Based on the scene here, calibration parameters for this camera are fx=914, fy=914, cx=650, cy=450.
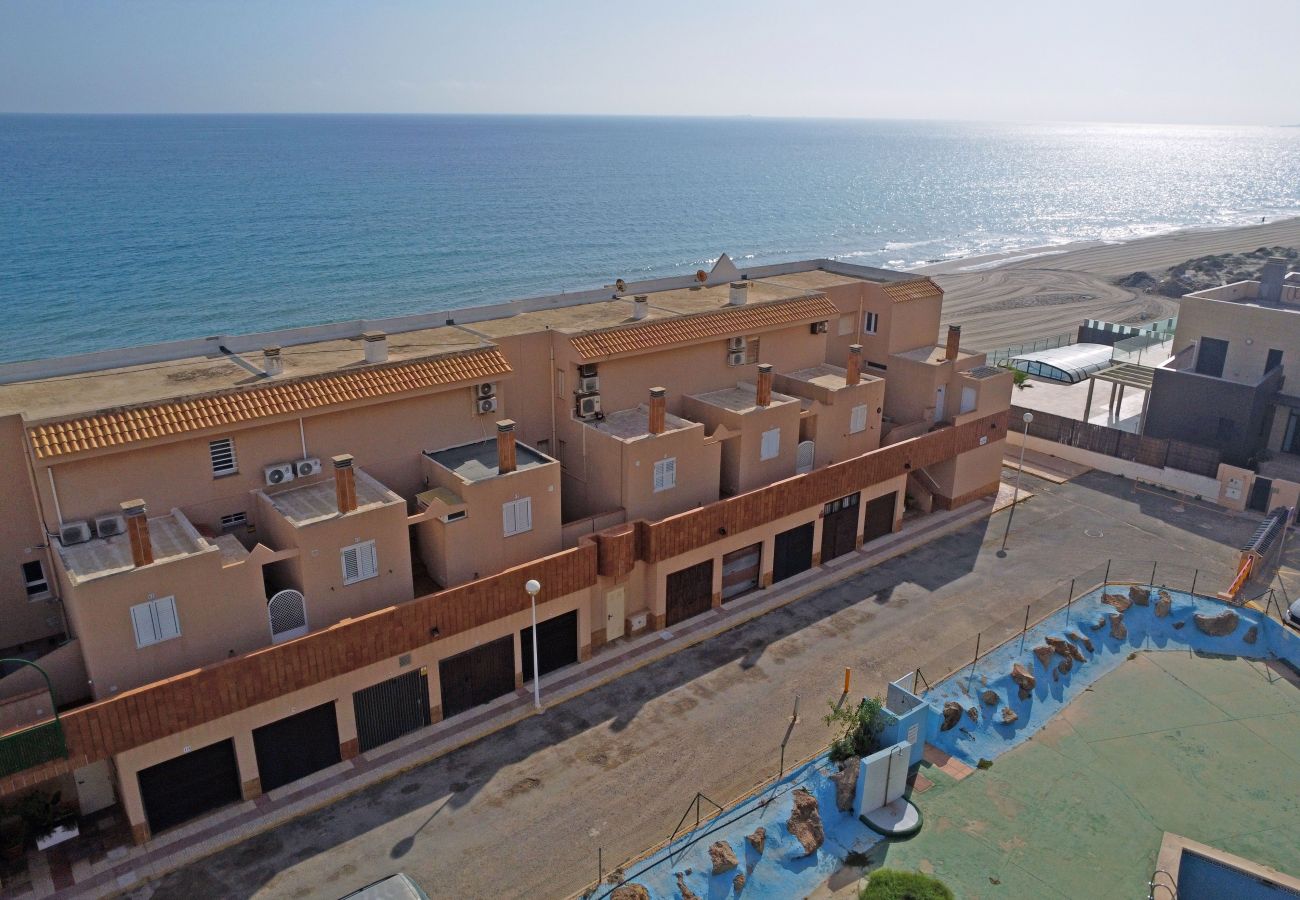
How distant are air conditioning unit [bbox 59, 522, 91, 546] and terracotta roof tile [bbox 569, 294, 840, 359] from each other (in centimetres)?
1532

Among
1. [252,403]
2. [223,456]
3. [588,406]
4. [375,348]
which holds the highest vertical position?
[375,348]

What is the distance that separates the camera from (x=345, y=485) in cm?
2419

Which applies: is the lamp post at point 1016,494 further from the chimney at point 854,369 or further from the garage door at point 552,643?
the garage door at point 552,643

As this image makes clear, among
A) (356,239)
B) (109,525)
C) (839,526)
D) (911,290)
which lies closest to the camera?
(109,525)

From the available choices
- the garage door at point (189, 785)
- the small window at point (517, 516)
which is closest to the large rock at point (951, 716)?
the small window at point (517, 516)

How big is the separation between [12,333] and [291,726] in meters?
75.4

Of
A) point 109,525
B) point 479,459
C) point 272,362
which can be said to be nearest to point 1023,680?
point 479,459

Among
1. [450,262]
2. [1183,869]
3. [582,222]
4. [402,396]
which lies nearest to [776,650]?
[1183,869]

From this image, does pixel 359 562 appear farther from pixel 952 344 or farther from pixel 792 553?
pixel 952 344

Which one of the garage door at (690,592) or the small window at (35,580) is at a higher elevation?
the small window at (35,580)

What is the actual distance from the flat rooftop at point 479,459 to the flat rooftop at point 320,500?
2.38 meters

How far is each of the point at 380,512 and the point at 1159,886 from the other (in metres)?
21.4

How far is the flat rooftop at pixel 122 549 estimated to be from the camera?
2130 cm

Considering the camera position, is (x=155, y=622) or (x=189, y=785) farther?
(x=189, y=785)
